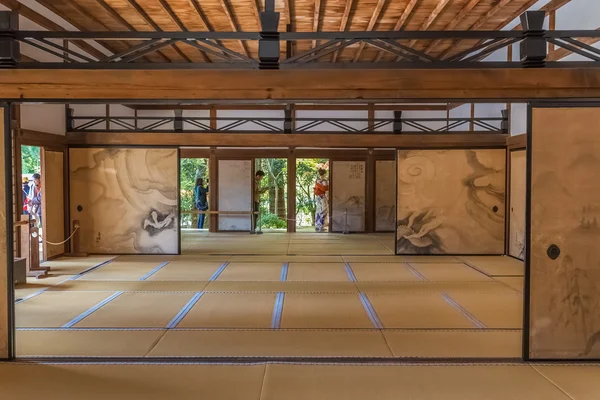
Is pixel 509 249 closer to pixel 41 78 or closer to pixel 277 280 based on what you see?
pixel 277 280

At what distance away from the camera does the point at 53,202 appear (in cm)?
965

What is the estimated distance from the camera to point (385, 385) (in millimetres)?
3734

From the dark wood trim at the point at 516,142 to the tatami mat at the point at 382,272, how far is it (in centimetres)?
319

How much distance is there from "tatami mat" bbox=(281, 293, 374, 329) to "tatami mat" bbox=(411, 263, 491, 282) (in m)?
2.00

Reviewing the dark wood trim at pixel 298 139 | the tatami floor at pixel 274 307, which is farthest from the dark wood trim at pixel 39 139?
the tatami floor at pixel 274 307

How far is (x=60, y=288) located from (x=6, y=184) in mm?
3214

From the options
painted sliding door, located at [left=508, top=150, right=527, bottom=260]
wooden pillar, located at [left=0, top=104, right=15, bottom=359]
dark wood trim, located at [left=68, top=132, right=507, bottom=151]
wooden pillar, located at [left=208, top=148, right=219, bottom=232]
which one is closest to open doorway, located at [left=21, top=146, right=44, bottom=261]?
dark wood trim, located at [left=68, top=132, right=507, bottom=151]

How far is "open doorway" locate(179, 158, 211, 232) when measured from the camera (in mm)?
14523

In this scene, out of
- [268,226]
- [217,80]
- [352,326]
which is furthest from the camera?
[268,226]

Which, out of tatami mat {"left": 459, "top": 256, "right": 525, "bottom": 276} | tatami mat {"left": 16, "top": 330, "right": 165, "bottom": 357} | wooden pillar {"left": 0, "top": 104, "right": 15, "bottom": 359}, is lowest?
tatami mat {"left": 16, "top": 330, "right": 165, "bottom": 357}

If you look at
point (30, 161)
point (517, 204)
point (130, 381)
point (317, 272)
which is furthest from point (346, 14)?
point (30, 161)

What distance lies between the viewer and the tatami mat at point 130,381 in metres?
3.58

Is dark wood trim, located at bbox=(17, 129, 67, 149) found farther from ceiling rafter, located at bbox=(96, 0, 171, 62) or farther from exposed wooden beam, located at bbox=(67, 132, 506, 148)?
ceiling rafter, located at bbox=(96, 0, 171, 62)

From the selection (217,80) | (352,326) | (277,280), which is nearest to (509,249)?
(277,280)
